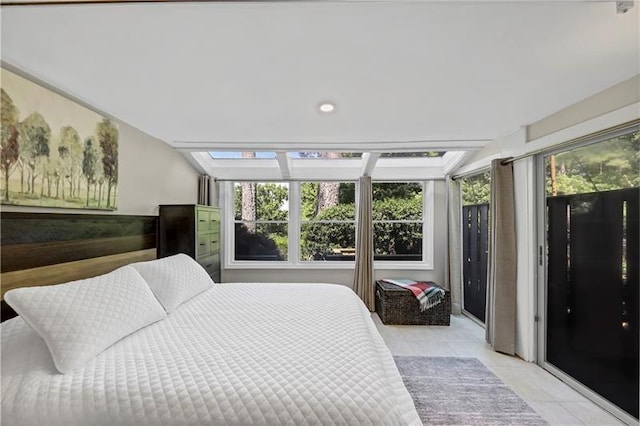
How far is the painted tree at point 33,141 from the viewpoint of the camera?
1.62 metres

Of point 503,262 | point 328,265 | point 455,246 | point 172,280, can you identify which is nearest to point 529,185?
point 503,262

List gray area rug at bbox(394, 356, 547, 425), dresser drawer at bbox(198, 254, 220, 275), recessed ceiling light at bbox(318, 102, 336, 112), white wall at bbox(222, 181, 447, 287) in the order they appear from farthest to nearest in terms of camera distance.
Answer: white wall at bbox(222, 181, 447, 287) → dresser drawer at bbox(198, 254, 220, 275) → recessed ceiling light at bbox(318, 102, 336, 112) → gray area rug at bbox(394, 356, 547, 425)

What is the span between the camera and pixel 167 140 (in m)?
3.13

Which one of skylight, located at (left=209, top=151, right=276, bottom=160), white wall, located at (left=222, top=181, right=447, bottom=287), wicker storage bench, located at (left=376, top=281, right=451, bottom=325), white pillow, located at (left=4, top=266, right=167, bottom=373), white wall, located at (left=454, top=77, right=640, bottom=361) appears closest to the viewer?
white pillow, located at (left=4, top=266, right=167, bottom=373)

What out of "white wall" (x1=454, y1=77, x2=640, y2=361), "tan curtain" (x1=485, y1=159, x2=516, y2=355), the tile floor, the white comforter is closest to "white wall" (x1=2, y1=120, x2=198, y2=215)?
the white comforter

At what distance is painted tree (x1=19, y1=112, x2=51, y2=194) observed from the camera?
5.32 feet

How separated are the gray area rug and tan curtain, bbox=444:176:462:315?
1.47 meters

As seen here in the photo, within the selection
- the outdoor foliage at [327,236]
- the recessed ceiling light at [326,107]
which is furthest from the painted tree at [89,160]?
the outdoor foliage at [327,236]

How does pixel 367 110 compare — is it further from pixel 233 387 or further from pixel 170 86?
pixel 233 387

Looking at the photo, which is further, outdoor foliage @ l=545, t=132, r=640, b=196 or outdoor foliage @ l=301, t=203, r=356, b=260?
outdoor foliage @ l=301, t=203, r=356, b=260

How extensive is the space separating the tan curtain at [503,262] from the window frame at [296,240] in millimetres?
1404

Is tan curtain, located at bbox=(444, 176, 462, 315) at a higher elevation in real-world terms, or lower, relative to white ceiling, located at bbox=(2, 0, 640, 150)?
lower

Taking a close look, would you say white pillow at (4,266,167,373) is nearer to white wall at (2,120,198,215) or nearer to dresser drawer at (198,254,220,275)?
white wall at (2,120,198,215)

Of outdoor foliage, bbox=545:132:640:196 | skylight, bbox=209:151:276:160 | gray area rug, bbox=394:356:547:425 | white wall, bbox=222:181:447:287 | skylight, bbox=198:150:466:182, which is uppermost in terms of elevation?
skylight, bbox=209:151:276:160
